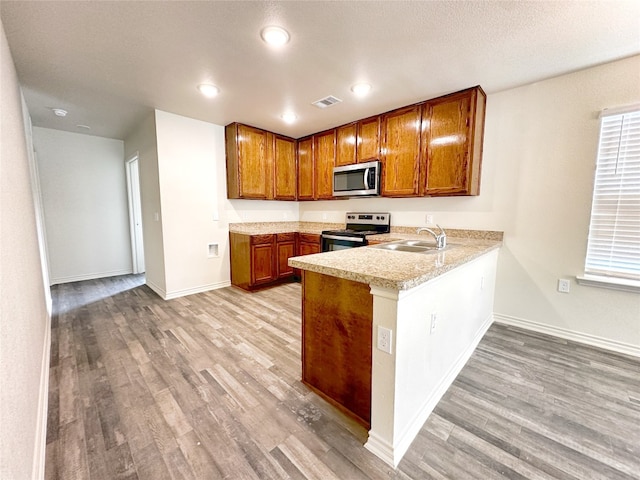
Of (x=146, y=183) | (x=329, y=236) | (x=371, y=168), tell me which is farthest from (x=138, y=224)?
(x=371, y=168)

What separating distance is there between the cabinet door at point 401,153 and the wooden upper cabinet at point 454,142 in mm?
117

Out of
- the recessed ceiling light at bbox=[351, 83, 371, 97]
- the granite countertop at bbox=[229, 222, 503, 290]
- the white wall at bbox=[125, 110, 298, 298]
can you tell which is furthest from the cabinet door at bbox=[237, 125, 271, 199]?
the granite countertop at bbox=[229, 222, 503, 290]

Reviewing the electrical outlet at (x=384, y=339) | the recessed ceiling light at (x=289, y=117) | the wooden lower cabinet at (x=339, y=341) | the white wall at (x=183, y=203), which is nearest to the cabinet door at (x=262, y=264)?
the white wall at (x=183, y=203)

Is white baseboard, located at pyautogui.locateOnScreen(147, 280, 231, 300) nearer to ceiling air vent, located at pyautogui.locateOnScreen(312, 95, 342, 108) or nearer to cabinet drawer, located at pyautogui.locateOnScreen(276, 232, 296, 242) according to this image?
cabinet drawer, located at pyautogui.locateOnScreen(276, 232, 296, 242)

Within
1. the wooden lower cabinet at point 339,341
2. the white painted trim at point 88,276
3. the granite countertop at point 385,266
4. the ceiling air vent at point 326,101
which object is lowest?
the white painted trim at point 88,276

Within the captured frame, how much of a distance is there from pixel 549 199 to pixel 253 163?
368cm

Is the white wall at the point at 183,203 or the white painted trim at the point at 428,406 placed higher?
the white wall at the point at 183,203

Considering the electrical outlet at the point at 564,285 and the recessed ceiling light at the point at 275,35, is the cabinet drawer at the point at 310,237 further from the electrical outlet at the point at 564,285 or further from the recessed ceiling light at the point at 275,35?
the electrical outlet at the point at 564,285

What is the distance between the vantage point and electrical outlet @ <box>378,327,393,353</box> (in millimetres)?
1230

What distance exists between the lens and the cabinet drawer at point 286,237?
13.6ft

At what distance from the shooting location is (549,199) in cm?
254

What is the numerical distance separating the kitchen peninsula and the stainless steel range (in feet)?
5.27

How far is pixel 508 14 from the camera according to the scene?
1633 millimetres

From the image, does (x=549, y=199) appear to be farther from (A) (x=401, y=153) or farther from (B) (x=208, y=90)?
(B) (x=208, y=90)
